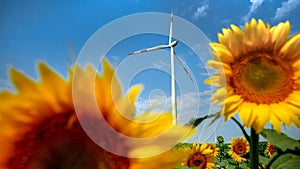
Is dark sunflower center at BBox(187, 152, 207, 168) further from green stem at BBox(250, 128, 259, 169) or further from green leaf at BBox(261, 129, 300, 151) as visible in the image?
green stem at BBox(250, 128, 259, 169)

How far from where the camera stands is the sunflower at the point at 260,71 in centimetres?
132

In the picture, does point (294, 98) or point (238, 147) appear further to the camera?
point (238, 147)

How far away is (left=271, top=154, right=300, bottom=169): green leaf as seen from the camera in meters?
1.27

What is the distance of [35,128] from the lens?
67 cm

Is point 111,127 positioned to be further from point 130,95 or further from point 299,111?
point 299,111

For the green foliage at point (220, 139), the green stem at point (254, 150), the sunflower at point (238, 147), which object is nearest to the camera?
the green stem at point (254, 150)

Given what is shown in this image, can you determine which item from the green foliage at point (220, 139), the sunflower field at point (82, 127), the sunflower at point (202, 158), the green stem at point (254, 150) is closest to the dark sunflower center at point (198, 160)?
the sunflower at point (202, 158)

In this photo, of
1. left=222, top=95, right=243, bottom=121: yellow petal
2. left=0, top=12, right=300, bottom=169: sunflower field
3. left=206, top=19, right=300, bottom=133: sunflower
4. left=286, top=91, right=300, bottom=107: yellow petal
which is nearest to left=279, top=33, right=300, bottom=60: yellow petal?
left=206, top=19, right=300, bottom=133: sunflower

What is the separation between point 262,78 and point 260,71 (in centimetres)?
3

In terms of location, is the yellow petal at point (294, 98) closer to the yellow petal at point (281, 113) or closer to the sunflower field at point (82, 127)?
the yellow petal at point (281, 113)

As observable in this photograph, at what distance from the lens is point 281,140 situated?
4.06 feet

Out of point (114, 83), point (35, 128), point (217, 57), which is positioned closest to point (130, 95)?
point (114, 83)

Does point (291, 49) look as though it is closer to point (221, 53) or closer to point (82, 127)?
point (221, 53)

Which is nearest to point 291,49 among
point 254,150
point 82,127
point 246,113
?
point 246,113
